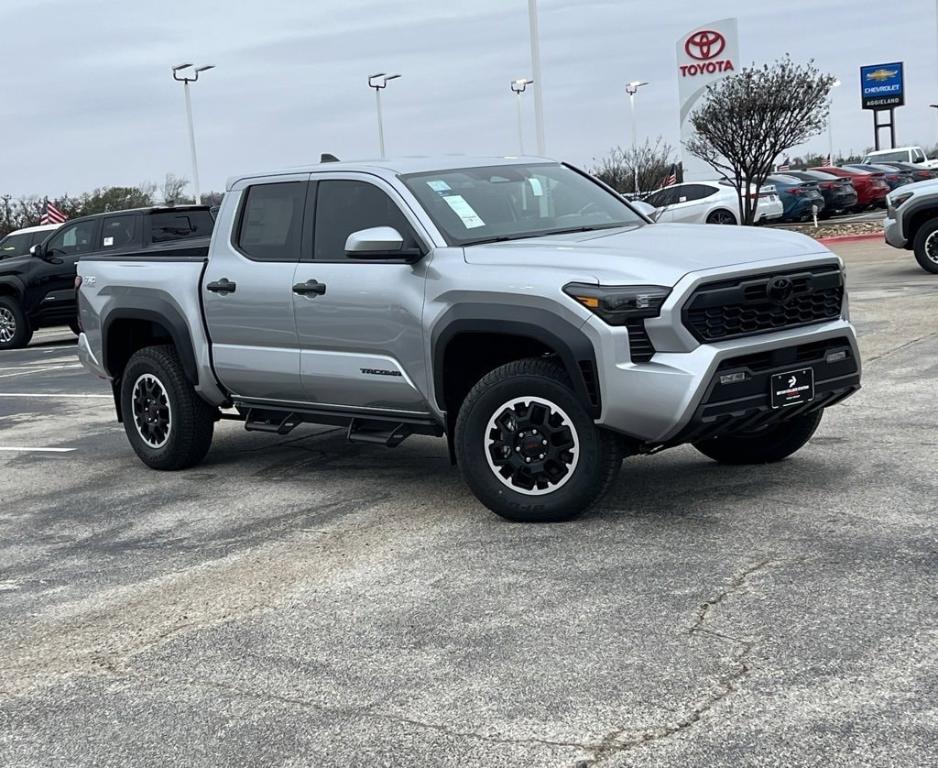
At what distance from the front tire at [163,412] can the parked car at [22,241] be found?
14498 mm

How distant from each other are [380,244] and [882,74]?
76.8 metres

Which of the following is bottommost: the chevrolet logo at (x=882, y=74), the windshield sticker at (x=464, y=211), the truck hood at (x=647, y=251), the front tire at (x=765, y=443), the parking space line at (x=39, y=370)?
the parking space line at (x=39, y=370)

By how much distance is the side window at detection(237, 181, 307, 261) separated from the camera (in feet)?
24.5

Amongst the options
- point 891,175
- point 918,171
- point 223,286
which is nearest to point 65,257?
point 223,286

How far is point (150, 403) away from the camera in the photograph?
8.54 meters

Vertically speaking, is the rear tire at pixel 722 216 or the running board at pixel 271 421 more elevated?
the rear tire at pixel 722 216

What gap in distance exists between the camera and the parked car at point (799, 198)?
34781mm

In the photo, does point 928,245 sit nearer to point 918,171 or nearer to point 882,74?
point 918,171

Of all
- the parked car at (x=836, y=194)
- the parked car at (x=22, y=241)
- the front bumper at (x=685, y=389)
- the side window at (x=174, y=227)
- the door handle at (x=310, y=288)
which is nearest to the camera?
the front bumper at (x=685, y=389)

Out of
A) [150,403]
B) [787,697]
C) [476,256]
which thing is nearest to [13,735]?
[787,697]

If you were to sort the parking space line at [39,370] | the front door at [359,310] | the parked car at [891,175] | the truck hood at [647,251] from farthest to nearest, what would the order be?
the parked car at [891,175] < the parking space line at [39,370] < the front door at [359,310] < the truck hood at [647,251]

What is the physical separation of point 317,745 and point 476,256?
3141 millimetres

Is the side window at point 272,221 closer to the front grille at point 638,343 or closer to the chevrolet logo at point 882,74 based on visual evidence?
the front grille at point 638,343

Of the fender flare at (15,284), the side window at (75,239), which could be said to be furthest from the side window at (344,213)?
the fender flare at (15,284)
